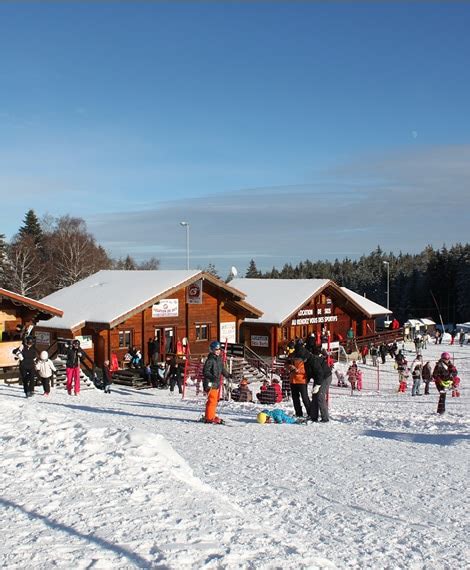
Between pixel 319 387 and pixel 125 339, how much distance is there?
16626mm

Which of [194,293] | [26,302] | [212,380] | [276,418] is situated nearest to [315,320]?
[194,293]

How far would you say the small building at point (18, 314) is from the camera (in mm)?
21705

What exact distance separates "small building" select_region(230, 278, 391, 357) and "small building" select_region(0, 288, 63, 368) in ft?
44.2

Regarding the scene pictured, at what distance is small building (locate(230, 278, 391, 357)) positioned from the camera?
112 ft

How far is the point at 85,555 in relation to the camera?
15.4ft

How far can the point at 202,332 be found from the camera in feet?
101

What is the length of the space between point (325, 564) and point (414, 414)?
10955 mm

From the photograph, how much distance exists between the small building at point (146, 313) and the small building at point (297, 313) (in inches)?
83.2

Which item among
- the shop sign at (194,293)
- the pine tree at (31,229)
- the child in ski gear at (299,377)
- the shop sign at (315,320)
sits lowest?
the child in ski gear at (299,377)

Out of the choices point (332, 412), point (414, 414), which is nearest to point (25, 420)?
point (332, 412)

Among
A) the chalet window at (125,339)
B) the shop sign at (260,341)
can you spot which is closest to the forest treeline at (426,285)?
the shop sign at (260,341)

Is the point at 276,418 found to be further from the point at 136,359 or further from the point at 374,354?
the point at 374,354

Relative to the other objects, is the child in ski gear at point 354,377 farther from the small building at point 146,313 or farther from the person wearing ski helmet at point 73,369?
the person wearing ski helmet at point 73,369

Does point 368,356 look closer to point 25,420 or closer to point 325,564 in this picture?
point 25,420
